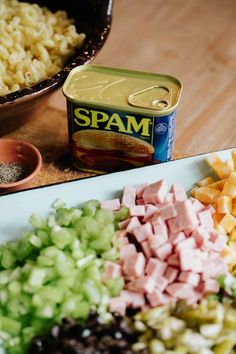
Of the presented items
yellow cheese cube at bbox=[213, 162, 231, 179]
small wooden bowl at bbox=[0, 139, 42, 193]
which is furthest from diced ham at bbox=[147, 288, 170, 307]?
small wooden bowl at bbox=[0, 139, 42, 193]

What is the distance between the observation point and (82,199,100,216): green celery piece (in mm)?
1597

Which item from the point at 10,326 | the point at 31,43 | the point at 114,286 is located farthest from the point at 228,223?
the point at 31,43

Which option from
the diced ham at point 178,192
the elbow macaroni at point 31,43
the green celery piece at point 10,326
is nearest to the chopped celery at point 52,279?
the green celery piece at point 10,326

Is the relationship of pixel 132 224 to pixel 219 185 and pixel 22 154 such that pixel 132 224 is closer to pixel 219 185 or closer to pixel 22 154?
pixel 219 185

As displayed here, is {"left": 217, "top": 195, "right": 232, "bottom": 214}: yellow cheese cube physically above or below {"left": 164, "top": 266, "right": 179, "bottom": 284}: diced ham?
above

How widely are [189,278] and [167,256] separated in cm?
7

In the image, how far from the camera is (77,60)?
1.90 m

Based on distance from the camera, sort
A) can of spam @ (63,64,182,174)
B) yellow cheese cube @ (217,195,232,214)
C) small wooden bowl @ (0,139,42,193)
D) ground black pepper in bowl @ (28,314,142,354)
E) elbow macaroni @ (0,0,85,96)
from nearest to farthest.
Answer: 1. ground black pepper in bowl @ (28,314,142,354)
2. yellow cheese cube @ (217,195,232,214)
3. can of spam @ (63,64,182,174)
4. small wooden bowl @ (0,139,42,193)
5. elbow macaroni @ (0,0,85,96)

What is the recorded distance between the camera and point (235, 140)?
206 centimetres

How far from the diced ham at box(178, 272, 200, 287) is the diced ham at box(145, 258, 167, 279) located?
4 cm

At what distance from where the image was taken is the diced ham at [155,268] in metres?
1.45

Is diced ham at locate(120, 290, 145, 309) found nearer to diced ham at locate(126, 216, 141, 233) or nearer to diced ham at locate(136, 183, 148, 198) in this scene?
diced ham at locate(126, 216, 141, 233)

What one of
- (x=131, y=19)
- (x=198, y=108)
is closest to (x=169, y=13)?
(x=131, y=19)

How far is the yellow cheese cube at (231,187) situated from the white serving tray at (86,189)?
108mm
